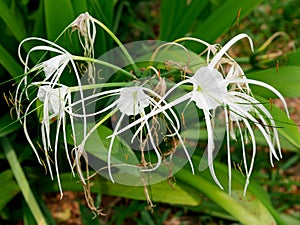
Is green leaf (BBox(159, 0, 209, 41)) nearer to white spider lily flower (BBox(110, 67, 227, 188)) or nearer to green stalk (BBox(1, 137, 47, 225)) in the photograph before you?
green stalk (BBox(1, 137, 47, 225))

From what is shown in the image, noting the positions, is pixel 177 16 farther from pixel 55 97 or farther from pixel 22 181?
pixel 55 97

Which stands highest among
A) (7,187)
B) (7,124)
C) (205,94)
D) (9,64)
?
(205,94)

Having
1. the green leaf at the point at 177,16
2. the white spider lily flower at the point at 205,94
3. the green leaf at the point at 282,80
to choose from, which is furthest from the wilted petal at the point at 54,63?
the green leaf at the point at 177,16

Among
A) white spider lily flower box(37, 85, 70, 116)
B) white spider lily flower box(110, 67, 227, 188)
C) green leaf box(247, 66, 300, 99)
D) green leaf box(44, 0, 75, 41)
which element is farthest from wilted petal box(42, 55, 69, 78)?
green leaf box(247, 66, 300, 99)

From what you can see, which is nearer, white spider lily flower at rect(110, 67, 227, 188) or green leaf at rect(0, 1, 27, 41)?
white spider lily flower at rect(110, 67, 227, 188)

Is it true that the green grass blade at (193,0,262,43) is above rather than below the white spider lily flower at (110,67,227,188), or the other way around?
below

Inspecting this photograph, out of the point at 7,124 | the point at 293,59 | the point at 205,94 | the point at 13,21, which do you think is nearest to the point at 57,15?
the point at 13,21

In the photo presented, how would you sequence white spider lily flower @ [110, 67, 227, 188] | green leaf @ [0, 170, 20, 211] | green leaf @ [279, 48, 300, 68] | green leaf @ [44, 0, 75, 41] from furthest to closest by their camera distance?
green leaf @ [279, 48, 300, 68]
green leaf @ [0, 170, 20, 211]
green leaf @ [44, 0, 75, 41]
white spider lily flower @ [110, 67, 227, 188]

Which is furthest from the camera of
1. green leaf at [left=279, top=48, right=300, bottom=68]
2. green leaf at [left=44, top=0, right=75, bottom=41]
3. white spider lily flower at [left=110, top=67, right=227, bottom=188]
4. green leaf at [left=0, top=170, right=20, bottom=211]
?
green leaf at [left=279, top=48, right=300, bottom=68]
